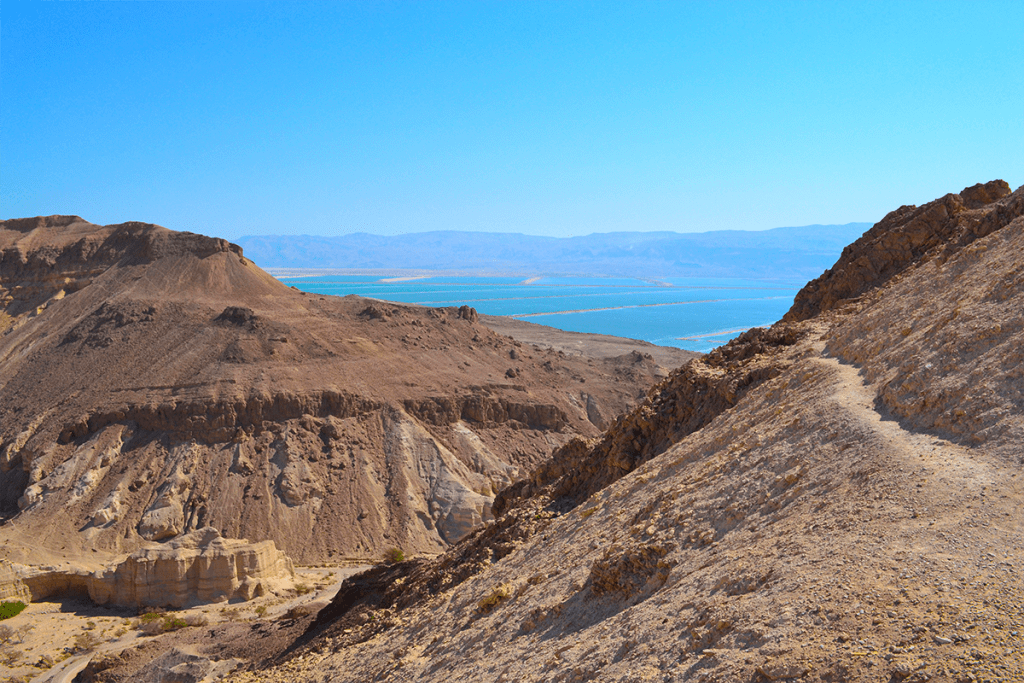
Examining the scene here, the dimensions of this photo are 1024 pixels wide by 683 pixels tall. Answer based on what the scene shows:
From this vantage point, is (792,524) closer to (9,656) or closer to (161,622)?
(161,622)

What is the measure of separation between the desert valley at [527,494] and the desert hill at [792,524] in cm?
4

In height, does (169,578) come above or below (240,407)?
below

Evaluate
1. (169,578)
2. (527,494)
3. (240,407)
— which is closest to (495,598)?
(527,494)

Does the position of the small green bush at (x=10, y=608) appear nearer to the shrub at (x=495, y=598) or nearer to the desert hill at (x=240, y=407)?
the desert hill at (x=240, y=407)

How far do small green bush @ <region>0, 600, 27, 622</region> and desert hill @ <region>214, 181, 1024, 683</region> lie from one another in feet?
45.5

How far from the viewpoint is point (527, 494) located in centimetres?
1666

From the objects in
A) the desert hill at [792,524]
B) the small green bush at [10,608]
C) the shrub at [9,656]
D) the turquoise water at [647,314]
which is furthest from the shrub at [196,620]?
the turquoise water at [647,314]

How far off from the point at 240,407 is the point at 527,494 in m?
22.2

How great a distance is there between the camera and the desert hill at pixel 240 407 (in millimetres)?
31484

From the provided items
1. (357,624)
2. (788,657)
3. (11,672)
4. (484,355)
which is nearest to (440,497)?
(484,355)

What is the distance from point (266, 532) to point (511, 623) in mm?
23168

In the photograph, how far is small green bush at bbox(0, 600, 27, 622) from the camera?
79.0 feet

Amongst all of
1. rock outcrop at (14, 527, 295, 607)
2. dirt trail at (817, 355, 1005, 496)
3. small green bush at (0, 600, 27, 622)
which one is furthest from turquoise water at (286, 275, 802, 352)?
dirt trail at (817, 355, 1005, 496)

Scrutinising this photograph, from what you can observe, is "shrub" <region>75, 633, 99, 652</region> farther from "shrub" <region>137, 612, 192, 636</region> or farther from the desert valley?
"shrub" <region>137, 612, 192, 636</region>
